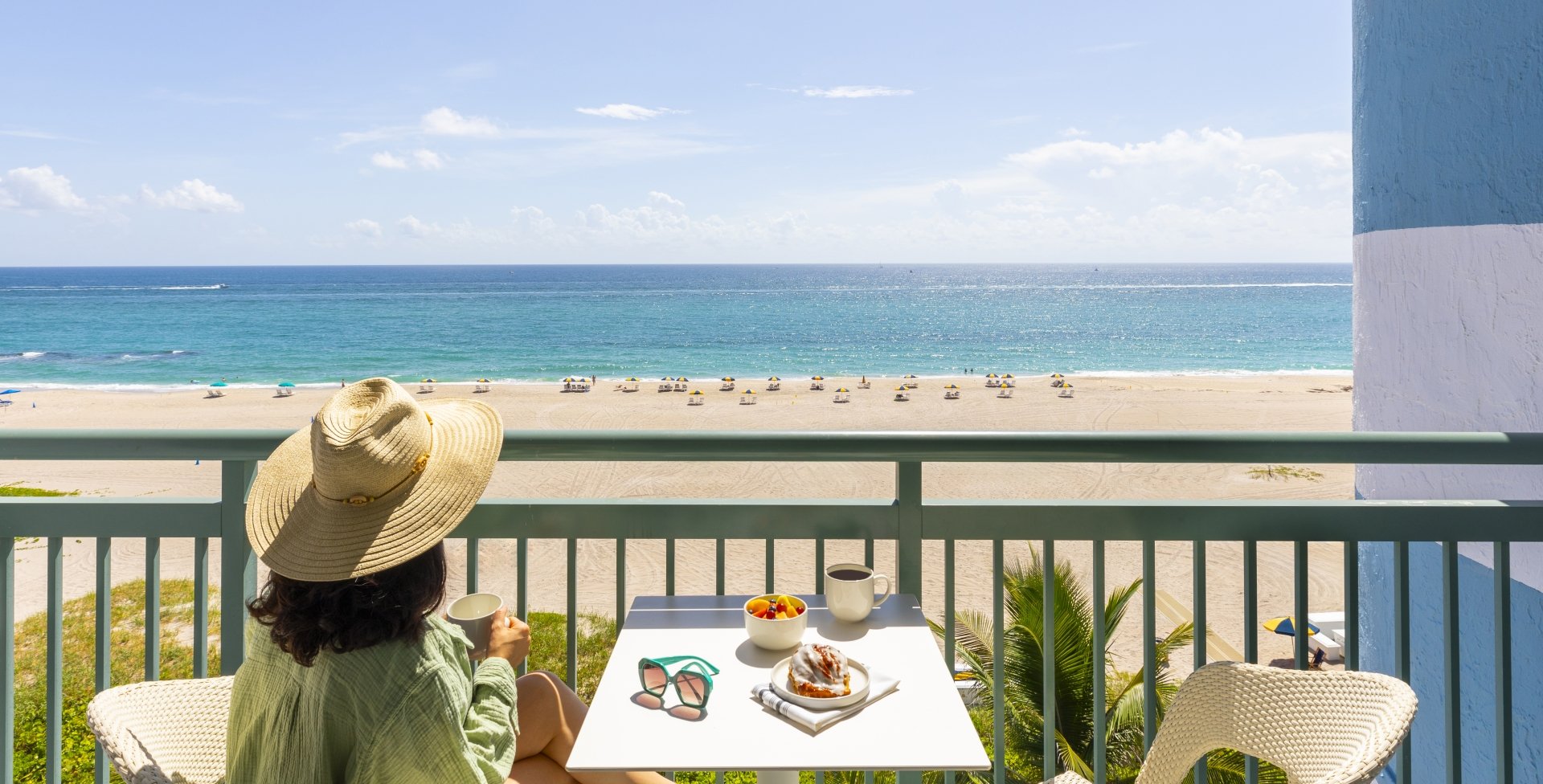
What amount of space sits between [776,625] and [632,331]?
49.2 meters

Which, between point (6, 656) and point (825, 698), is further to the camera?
point (6, 656)

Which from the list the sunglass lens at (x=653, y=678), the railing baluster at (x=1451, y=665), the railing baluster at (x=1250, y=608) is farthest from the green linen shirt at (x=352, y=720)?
the railing baluster at (x=1451, y=665)

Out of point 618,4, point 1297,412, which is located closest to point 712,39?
point 618,4

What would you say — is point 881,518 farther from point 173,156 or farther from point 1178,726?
point 173,156

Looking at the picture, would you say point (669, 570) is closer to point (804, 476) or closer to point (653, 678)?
point (653, 678)

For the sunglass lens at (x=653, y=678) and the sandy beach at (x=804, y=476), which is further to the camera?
the sandy beach at (x=804, y=476)

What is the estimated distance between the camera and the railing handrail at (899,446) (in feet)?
6.24

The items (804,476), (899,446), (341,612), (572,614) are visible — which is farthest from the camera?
(804,476)

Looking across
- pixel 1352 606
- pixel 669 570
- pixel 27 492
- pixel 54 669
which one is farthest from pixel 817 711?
pixel 27 492

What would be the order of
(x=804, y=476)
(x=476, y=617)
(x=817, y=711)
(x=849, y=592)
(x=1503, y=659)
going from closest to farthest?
(x=817, y=711) → (x=476, y=617) → (x=849, y=592) → (x=1503, y=659) → (x=804, y=476)

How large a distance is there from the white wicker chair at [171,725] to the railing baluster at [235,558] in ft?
1.36

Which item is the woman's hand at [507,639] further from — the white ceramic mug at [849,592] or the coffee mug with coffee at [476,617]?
the white ceramic mug at [849,592]

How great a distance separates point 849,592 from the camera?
1.69 m

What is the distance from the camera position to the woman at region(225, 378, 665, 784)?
1246 millimetres
